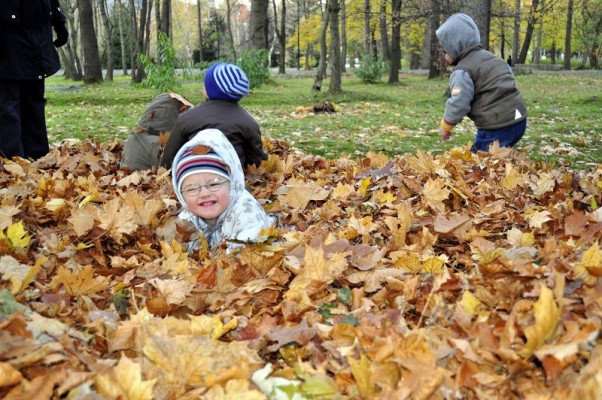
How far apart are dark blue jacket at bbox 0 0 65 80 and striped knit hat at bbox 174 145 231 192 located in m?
2.63

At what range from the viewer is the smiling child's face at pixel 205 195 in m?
2.95

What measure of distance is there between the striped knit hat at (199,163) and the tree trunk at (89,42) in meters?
16.8

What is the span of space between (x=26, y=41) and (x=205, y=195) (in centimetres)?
299

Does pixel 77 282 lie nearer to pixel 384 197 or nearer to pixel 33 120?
pixel 384 197

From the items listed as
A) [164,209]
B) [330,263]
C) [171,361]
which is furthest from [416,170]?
[171,361]

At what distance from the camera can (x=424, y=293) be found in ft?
6.47

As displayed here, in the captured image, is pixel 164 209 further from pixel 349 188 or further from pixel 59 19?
pixel 59 19

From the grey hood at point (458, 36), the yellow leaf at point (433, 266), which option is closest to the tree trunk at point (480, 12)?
the grey hood at point (458, 36)

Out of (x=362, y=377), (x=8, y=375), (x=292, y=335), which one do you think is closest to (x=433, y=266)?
(x=292, y=335)

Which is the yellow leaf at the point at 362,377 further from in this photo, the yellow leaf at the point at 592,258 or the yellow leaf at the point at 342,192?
the yellow leaf at the point at 342,192

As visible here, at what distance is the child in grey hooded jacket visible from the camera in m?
5.04

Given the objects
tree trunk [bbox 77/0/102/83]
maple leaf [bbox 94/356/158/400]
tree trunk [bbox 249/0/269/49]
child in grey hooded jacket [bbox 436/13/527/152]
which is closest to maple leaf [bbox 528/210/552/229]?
maple leaf [bbox 94/356/158/400]

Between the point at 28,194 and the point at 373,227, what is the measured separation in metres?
2.14

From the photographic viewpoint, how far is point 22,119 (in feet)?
16.8
